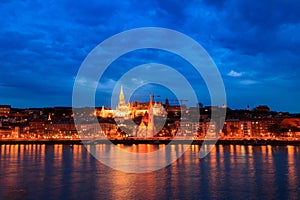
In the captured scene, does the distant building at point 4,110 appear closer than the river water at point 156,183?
No

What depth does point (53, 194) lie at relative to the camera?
8.38m

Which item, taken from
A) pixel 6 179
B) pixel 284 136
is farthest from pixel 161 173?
pixel 284 136

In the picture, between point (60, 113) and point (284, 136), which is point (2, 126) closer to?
point (60, 113)

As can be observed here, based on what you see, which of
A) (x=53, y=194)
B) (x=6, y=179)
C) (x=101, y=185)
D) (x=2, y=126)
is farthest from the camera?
(x=2, y=126)

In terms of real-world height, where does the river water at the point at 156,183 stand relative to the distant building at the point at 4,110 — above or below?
below

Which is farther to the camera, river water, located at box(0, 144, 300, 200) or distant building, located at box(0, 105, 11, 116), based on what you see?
distant building, located at box(0, 105, 11, 116)

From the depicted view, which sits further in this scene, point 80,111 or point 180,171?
point 80,111

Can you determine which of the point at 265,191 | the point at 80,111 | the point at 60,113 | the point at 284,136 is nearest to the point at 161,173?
the point at 265,191

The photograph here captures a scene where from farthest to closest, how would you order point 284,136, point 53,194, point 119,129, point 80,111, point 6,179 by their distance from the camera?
1. point 80,111
2. point 119,129
3. point 284,136
4. point 6,179
5. point 53,194

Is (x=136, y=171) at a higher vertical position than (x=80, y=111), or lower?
lower

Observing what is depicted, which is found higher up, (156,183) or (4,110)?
(4,110)

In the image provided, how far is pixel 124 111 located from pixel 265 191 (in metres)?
54.2

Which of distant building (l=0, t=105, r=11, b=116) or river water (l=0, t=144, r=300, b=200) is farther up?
distant building (l=0, t=105, r=11, b=116)

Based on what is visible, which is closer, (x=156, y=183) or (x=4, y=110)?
(x=156, y=183)
